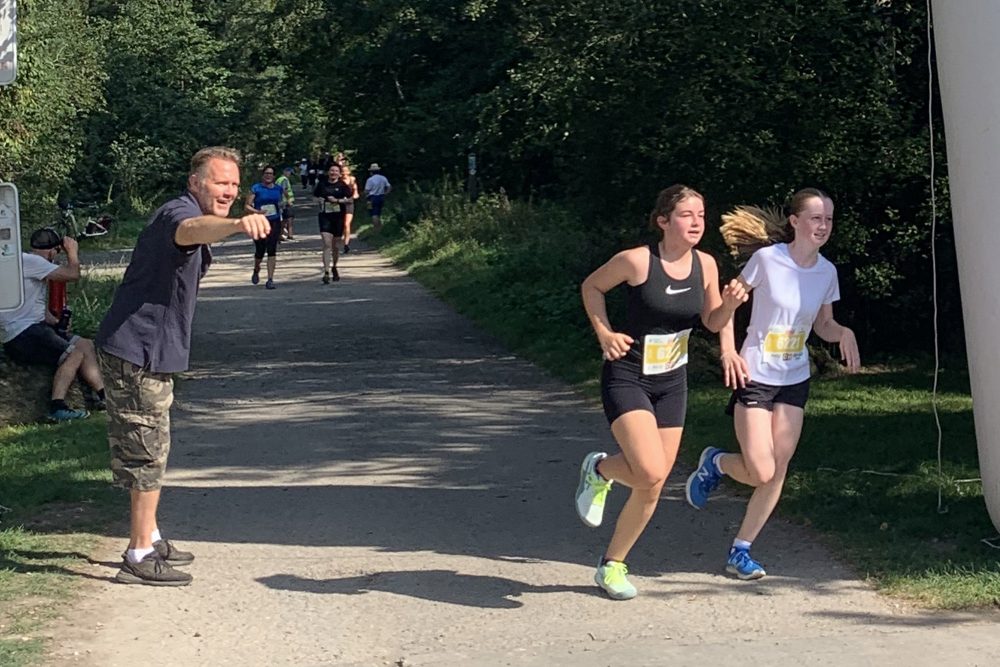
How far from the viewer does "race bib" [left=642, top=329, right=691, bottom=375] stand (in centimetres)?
629

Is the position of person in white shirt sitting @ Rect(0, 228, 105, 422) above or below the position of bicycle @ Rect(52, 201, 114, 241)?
above

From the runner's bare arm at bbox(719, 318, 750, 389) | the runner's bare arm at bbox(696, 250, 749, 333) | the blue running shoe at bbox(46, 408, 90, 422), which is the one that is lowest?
the blue running shoe at bbox(46, 408, 90, 422)

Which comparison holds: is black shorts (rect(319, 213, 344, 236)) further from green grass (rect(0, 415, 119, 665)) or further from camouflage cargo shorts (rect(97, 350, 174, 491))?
camouflage cargo shorts (rect(97, 350, 174, 491))

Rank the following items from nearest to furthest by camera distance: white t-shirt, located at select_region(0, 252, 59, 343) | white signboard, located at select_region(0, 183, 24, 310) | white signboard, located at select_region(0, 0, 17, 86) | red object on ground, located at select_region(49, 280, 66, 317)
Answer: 1. white signboard, located at select_region(0, 0, 17, 86)
2. white signboard, located at select_region(0, 183, 24, 310)
3. white t-shirt, located at select_region(0, 252, 59, 343)
4. red object on ground, located at select_region(49, 280, 66, 317)

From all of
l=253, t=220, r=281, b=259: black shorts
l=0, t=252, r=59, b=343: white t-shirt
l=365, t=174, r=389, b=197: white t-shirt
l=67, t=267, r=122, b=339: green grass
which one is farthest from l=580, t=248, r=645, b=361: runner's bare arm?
l=365, t=174, r=389, b=197: white t-shirt

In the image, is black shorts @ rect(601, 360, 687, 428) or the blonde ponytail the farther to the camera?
the blonde ponytail

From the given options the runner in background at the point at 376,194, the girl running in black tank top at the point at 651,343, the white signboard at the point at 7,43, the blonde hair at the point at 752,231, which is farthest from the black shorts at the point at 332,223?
the girl running in black tank top at the point at 651,343

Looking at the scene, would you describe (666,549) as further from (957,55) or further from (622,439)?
(957,55)

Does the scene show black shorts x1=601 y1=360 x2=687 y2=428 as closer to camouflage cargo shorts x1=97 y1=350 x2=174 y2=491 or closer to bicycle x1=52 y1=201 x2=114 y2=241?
camouflage cargo shorts x1=97 y1=350 x2=174 y2=491

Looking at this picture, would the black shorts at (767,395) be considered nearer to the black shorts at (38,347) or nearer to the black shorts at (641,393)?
the black shorts at (641,393)

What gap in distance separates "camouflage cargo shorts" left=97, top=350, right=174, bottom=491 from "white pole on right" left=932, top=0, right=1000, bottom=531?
3.67m

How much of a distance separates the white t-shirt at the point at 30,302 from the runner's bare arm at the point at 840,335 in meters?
6.08

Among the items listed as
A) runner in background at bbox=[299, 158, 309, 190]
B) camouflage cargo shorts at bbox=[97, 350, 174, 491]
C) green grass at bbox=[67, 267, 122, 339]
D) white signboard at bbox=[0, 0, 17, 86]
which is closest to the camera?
camouflage cargo shorts at bbox=[97, 350, 174, 491]

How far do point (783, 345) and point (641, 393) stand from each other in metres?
0.74
